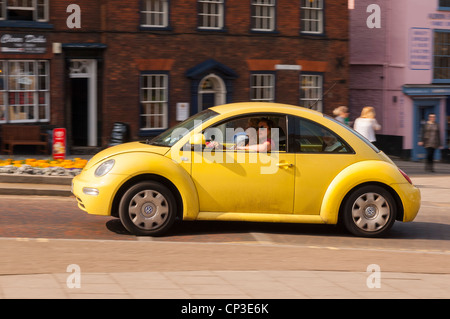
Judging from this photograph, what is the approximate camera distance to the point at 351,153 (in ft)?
32.9

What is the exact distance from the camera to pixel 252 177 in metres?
9.74

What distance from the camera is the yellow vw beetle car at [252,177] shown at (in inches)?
374

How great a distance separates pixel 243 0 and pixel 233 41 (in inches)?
55.5

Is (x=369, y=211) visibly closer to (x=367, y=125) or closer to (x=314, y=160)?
(x=314, y=160)

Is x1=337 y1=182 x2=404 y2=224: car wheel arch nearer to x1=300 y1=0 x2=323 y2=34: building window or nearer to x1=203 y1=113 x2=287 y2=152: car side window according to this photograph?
x1=203 y1=113 x2=287 y2=152: car side window

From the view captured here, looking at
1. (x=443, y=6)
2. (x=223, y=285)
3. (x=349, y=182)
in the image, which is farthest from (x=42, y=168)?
(x=443, y=6)

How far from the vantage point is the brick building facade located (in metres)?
23.2

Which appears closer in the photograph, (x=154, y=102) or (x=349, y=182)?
(x=349, y=182)

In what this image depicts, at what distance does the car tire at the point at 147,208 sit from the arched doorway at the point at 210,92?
1645 cm

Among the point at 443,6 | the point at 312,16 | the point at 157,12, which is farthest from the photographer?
the point at 443,6

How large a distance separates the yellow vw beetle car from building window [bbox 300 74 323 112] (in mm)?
17496

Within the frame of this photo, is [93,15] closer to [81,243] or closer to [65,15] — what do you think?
[65,15]

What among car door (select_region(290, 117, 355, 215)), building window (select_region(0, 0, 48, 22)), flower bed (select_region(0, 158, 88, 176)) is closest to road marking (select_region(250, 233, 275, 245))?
car door (select_region(290, 117, 355, 215))

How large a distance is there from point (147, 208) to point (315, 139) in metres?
2.34
